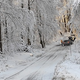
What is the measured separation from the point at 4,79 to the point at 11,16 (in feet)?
20.5

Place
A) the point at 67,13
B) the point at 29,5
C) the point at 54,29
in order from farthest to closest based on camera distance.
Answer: the point at 67,13
the point at 54,29
the point at 29,5

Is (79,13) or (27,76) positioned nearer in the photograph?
(27,76)

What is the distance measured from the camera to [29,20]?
14664 millimetres

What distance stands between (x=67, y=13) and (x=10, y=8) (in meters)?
42.2

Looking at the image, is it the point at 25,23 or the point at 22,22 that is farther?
the point at 25,23

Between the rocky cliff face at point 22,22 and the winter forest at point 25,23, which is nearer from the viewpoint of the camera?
the winter forest at point 25,23

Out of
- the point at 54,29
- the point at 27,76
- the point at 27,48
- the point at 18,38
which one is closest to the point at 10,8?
the point at 18,38

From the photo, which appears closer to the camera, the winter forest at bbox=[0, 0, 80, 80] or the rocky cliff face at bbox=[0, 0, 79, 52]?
the winter forest at bbox=[0, 0, 80, 80]

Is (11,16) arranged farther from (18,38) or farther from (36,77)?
(36,77)

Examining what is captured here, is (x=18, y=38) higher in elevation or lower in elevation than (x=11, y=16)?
lower

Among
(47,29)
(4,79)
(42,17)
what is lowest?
(4,79)

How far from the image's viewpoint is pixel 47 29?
26531 mm

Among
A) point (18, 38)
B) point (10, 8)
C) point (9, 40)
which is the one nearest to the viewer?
point (10, 8)

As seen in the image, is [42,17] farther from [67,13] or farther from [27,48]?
[67,13]
